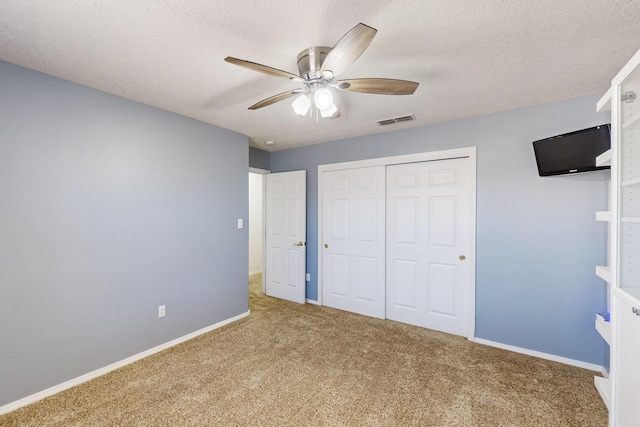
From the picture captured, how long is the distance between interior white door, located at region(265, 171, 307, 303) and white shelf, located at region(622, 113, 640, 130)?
316 cm

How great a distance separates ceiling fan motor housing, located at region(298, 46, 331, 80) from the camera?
1623 millimetres

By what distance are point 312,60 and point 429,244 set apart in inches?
92.9

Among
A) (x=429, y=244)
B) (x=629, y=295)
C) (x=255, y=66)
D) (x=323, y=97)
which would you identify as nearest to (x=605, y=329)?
(x=629, y=295)

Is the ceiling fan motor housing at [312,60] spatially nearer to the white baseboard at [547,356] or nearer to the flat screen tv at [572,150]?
the flat screen tv at [572,150]

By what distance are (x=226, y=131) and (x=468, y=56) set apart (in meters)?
2.55

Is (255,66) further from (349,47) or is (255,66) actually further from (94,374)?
(94,374)

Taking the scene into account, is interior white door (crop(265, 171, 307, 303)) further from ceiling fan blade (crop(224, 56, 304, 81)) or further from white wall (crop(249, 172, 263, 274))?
ceiling fan blade (crop(224, 56, 304, 81))

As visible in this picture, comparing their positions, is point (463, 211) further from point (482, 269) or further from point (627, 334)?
point (627, 334)

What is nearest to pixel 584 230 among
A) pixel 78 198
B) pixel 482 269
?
pixel 482 269

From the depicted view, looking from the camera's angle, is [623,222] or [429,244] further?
[429,244]

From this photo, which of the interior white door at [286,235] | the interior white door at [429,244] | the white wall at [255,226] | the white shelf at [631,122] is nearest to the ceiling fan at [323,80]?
the white shelf at [631,122]

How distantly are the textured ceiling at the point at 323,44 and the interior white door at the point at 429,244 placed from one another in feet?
3.03

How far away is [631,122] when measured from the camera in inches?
52.2

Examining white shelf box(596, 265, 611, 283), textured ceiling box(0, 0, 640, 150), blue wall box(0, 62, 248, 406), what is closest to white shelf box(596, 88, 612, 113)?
textured ceiling box(0, 0, 640, 150)
